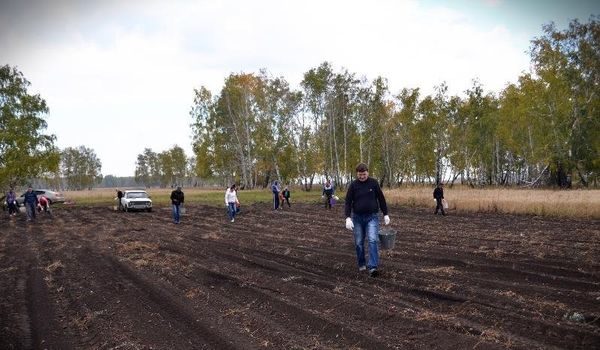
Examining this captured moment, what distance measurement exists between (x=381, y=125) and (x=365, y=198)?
40.6m

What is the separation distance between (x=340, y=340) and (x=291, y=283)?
2.60 metres

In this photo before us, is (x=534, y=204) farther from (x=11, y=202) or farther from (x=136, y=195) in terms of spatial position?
(x=11, y=202)

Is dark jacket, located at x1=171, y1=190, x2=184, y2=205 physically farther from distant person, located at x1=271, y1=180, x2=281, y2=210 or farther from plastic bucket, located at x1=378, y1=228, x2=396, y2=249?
plastic bucket, located at x1=378, y1=228, x2=396, y2=249

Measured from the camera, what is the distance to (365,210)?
7500 mm

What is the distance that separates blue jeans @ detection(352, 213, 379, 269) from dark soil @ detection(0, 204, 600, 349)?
0.34 m

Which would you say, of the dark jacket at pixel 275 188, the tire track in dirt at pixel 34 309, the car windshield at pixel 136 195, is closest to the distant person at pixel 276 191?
the dark jacket at pixel 275 188

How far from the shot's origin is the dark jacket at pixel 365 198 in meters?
7.49

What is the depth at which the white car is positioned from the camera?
2678 centimetres

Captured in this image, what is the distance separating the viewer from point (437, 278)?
23.1ft

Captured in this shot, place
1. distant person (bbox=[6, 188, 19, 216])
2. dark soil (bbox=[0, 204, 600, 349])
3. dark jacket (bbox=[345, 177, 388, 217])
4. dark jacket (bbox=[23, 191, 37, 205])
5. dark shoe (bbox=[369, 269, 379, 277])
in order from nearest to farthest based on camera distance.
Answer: dark soil (bbox=[0, 204, 600, 349]), dark shoe (bbox=[369, 269, 379, 277]), dark jacket (bbox=[345, 177, 388, 217]), dark jacket (bbox=[23, 191, 37, 205]), distant person (bbox=[6, 188, 19, 216])

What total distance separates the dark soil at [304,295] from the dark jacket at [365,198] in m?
1.18

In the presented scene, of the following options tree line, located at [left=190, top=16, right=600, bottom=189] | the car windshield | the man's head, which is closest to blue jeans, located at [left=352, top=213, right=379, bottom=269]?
the man's head

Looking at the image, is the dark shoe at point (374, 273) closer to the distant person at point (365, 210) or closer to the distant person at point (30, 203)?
the distant person at point (365, 210)

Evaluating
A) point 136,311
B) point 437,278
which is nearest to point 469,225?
point 437,278
